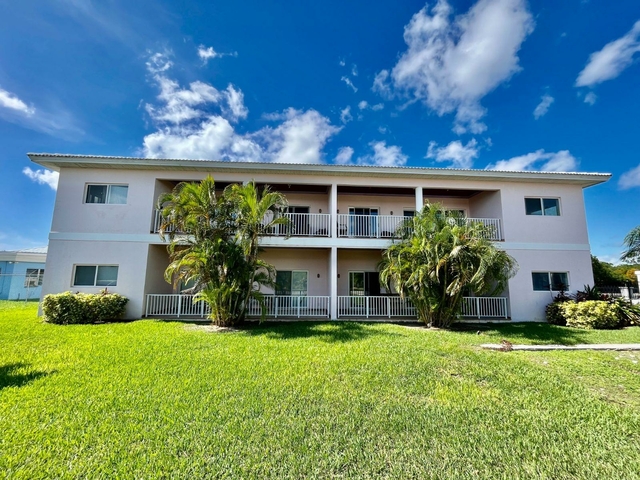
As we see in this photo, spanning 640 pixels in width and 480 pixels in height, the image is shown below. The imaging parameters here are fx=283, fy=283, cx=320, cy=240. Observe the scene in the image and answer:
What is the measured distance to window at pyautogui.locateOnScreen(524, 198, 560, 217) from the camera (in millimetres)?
13336

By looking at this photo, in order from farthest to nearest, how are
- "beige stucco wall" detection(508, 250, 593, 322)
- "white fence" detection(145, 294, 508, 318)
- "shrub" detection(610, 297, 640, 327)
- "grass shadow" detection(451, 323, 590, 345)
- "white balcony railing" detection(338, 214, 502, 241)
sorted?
"white balcony railing" detection(338, 214, 502, 241) → "beige stucco wall" detection(508, 250, 593, 322) → "white fence" detection(145, 294, 508, 318) → "shrub" detection(610, 297, 640, 327) → "grass shadow" detection(451, 323, 590, 345)

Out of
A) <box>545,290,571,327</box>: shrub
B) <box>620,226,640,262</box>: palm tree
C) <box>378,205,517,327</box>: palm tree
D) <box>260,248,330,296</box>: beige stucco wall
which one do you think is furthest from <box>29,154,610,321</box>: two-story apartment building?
<box>620,226,640,262</box>: palm tree

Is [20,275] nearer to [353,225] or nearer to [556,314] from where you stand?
[353,225]

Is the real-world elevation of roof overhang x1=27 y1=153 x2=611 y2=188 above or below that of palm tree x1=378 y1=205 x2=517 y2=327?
above

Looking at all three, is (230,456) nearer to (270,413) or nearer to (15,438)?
(270,413)

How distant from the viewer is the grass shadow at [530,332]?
8.87 m

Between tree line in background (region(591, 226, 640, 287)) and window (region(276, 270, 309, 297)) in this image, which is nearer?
window (region(276, 270, 309, 297))

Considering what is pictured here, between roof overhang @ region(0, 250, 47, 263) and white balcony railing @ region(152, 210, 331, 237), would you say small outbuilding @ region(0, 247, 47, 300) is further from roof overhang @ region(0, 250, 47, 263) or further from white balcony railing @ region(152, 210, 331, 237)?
white balcony railing @ region(152, 210, 331, 237)

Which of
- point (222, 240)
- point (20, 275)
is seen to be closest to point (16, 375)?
point (222, 240)

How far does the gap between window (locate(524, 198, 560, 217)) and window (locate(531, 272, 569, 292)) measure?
2.80m

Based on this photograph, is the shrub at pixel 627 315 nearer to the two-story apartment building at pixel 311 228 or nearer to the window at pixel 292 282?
the two-story apartment building at pixel 311 228

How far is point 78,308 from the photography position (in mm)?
10656

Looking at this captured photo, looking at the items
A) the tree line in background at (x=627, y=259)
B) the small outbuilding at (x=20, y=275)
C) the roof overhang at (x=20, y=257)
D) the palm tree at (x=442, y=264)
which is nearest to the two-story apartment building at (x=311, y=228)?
the palm tree at (x=442, y=264)

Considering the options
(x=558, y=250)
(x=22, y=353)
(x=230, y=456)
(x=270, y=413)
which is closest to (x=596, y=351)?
(x=558, y=250)
